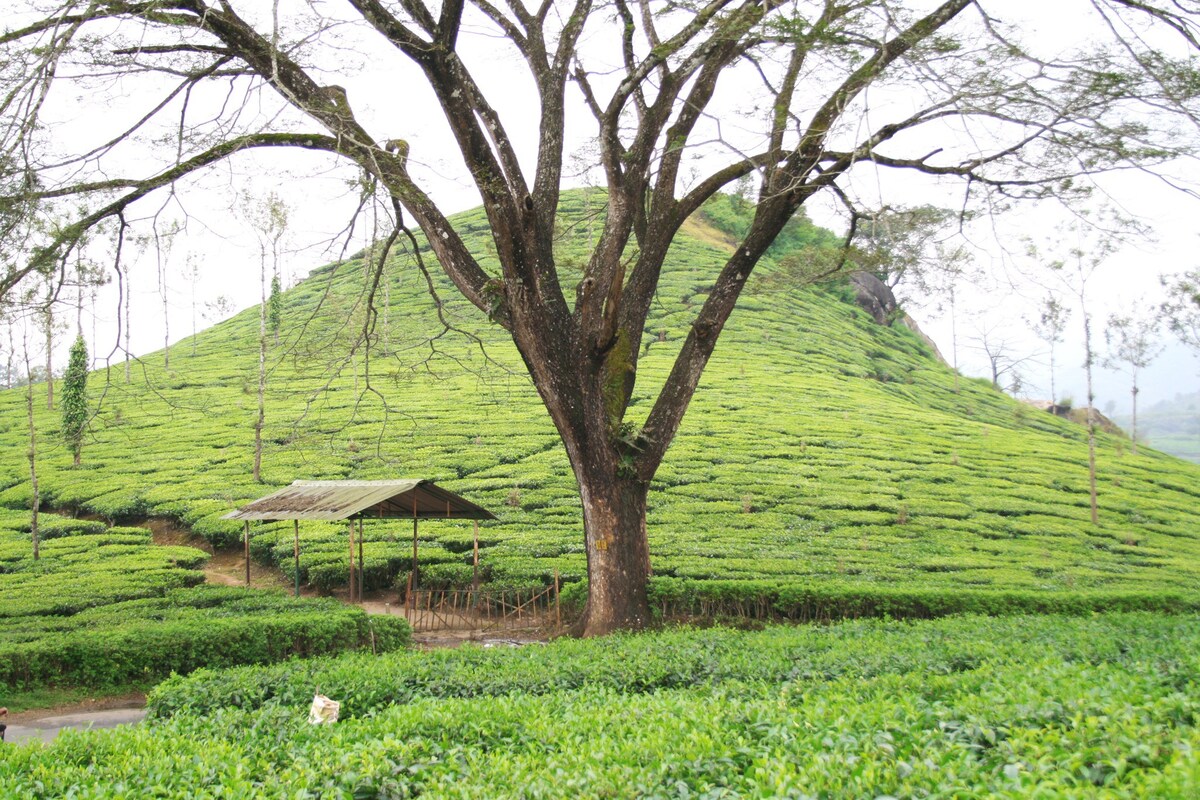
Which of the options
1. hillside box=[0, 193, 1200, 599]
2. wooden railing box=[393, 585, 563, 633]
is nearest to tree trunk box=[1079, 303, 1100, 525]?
hillside box=[0, 193, 1200, 599]

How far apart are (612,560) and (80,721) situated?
578cm

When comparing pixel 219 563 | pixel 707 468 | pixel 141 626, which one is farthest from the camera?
pixel 707 468

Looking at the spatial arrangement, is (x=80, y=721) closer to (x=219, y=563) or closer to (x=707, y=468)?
(x=219, y=563)

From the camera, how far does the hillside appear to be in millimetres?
16516

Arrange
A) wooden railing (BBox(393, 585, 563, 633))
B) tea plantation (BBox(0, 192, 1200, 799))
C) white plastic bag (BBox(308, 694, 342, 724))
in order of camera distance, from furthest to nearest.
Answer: wooden railing (BBox(393, 585, 563, 633))
white plastic bag (BBox(308, 694, 342, 724))
tea plantation (BBox(0, 192, 1200, 799))

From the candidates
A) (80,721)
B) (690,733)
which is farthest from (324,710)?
(80,721)

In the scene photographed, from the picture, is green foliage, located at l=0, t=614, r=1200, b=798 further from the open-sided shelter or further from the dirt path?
the dirt path

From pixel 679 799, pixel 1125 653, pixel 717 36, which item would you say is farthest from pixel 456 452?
pixel 679 799

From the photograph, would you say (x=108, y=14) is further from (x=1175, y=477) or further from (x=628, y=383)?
(x=1175, y=477)

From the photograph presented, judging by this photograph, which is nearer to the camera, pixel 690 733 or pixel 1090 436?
pixel 690 733

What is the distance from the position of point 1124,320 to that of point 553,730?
118ft

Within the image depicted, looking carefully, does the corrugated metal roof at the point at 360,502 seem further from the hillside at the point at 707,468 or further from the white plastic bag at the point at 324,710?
the white plastic bag at the point at 324,710

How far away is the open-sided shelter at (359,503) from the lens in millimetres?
12523

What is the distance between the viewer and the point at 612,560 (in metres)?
10.0
